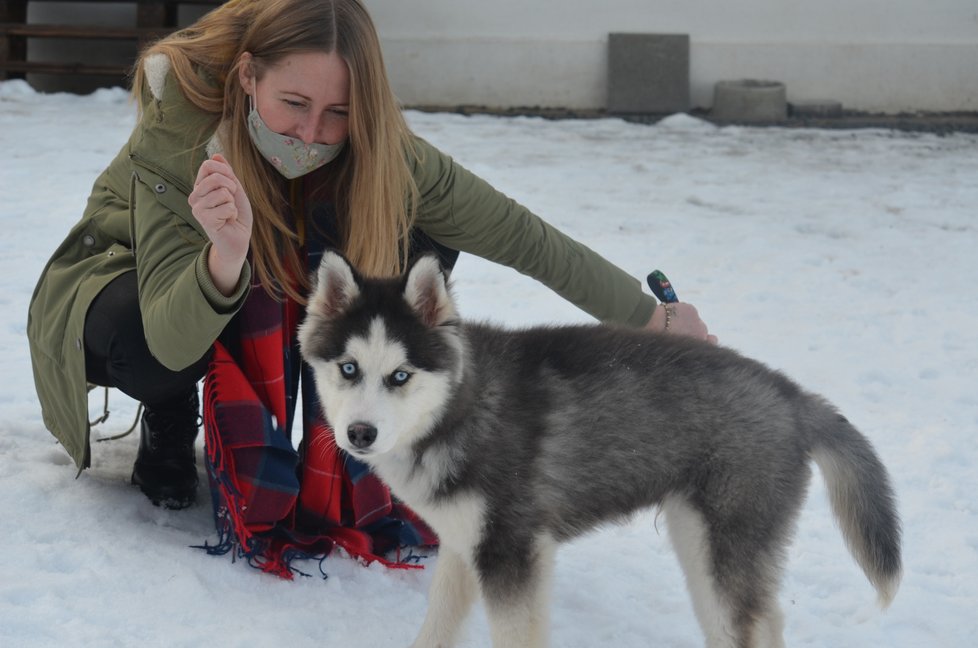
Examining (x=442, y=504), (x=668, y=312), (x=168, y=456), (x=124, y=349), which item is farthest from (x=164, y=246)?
(x=668, y=312)

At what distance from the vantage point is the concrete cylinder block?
355 inches

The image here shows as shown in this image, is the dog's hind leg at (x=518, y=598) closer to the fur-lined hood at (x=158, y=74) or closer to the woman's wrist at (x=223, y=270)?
the woman's wrist at (x=223, y=270)

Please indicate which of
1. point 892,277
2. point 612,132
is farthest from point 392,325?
point 612,132

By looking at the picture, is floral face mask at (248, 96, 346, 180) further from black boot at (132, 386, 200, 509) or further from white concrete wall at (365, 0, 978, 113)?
white concrete wall at (365, 0, 978, 113)

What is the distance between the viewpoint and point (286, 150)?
2836 millimetres

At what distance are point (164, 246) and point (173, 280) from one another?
12cm

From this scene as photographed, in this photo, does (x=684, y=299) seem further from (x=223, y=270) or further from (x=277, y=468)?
(x=223, y=270)

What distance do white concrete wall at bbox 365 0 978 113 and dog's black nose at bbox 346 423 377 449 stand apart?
24.2 ft

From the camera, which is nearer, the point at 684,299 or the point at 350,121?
the point at 350,121

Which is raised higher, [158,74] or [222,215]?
[158,74]

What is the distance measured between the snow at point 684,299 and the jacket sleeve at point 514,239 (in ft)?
2.43

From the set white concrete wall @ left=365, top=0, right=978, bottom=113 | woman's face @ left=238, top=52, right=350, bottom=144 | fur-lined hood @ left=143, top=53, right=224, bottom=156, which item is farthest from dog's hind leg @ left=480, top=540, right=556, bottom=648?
white concrete wall @ left=365, top=0, right=978, bottom=113

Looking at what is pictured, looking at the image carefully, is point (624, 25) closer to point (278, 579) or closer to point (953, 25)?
point (953, 25)

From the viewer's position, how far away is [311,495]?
327 cm
